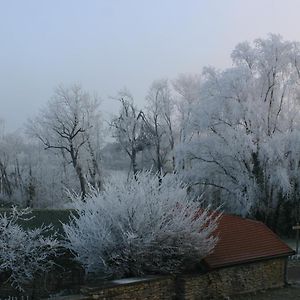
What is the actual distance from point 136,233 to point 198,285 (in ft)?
8.05

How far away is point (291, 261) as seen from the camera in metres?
23.0

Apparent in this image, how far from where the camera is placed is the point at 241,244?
1641 cm

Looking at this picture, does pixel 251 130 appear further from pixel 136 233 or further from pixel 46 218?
pixel 136 233

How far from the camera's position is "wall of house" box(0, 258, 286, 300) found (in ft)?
38.9

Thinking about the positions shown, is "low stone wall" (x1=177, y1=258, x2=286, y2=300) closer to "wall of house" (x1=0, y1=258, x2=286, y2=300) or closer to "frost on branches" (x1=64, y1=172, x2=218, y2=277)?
"wall of house" (x1=0, y1=258, x2=286, y2=300)

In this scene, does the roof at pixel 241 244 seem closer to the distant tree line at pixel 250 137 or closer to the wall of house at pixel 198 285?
the wall of house at pixel 198 285

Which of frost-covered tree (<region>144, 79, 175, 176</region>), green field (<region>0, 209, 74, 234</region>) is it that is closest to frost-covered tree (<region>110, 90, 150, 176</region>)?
frost-covered tree (<region>144, 79, 175, 176</region>)

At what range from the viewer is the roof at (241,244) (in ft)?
49.9

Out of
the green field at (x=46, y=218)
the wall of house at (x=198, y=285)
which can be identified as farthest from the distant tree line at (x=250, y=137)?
the wall of house at (x=198, y=285)

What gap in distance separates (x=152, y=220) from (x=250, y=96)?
63.8 ft

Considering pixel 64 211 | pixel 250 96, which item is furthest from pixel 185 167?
pixel 64 211

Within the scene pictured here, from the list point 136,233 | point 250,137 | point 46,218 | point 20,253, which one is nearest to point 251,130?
point 250,137

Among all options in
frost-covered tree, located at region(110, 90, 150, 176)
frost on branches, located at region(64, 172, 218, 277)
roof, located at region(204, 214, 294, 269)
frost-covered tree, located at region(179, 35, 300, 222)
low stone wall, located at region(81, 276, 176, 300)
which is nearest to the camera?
low stone wall, located at region(81, 276, 176, 300)

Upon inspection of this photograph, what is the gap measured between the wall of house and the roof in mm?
250
